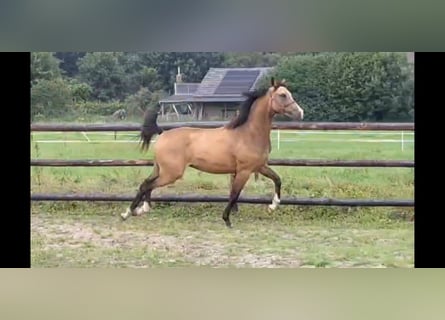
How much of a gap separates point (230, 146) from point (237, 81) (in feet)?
0.98

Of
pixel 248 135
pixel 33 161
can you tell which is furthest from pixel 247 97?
pixel 33 161

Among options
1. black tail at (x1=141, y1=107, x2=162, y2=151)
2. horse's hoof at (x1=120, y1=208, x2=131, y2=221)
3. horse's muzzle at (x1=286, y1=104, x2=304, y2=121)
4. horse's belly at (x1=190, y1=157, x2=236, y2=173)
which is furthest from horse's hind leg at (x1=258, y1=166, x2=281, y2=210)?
horse's hoof at (x1=120, y1=208, x2=131, y2=221)

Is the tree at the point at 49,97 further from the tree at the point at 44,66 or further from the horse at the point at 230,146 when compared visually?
the horse at the point at 230,146

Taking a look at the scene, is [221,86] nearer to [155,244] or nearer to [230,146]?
[230,146]

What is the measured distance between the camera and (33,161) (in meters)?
4.18

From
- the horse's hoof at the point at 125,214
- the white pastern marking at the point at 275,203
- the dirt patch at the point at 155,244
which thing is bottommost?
the dirt patch at the point at 155,244

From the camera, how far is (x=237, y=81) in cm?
415

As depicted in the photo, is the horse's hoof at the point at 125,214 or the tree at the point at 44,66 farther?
the horse's hoof at the point at 125,214

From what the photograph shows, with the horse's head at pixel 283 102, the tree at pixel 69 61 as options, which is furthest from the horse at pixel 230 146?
the tree at pixel 69 61

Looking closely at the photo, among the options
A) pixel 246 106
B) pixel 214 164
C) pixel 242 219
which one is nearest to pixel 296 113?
pixel 246 106

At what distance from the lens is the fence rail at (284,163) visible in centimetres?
417

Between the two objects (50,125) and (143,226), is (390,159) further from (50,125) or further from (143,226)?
(50,125)

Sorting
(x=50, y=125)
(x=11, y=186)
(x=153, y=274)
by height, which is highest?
(x=50, y=125)

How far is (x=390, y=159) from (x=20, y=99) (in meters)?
1.68
